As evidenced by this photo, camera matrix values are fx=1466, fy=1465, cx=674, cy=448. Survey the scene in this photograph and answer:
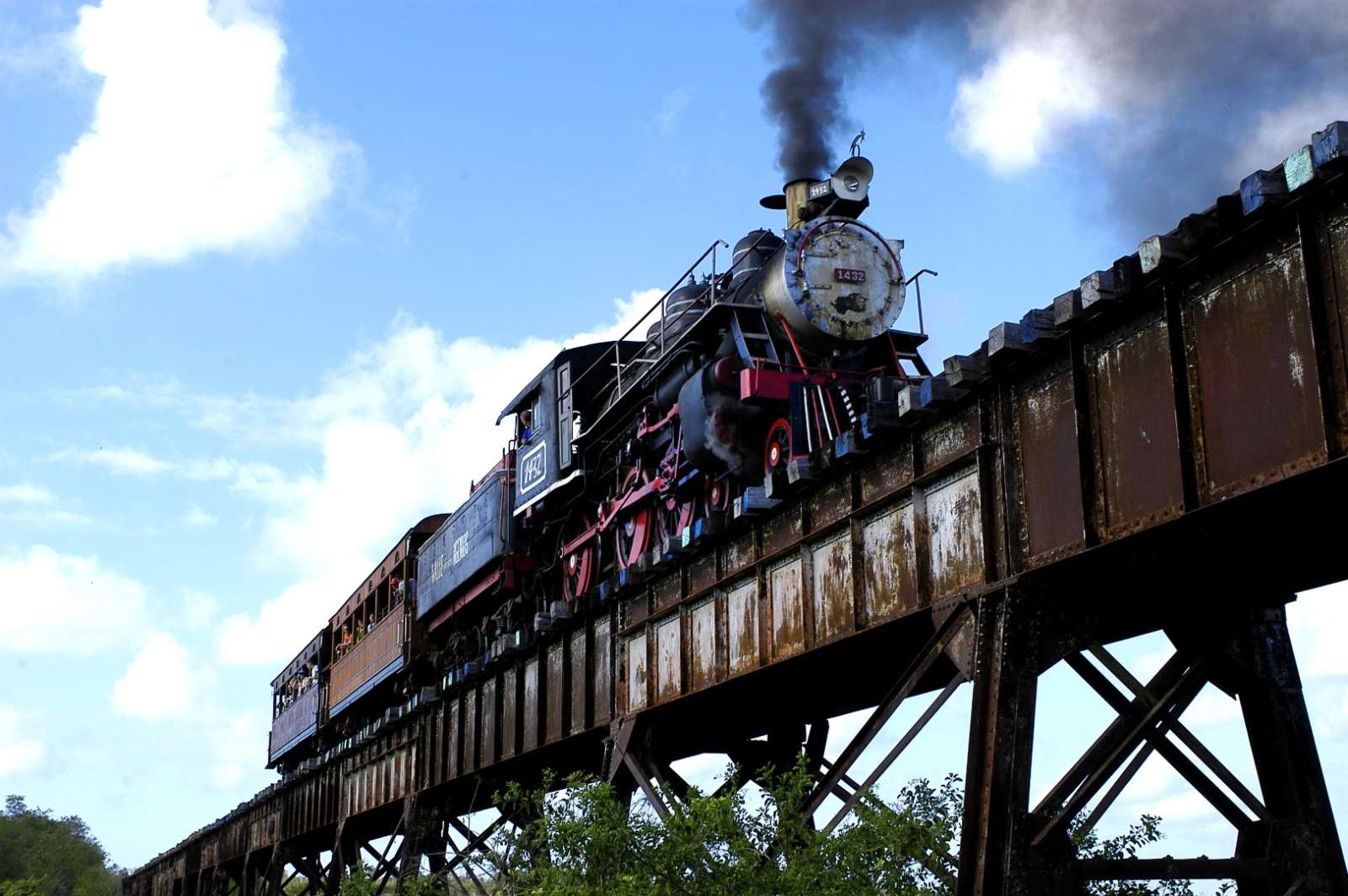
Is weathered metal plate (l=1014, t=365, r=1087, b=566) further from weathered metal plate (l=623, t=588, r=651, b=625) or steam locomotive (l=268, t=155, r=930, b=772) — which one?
weathered metal plate (l=623, t=588, r=651, b=625)

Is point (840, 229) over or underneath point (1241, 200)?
over

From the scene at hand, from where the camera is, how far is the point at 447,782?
22.3m

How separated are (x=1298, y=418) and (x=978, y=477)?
275 cm

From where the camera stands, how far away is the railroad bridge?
792cm

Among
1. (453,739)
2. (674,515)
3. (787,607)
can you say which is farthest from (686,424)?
(453,739)

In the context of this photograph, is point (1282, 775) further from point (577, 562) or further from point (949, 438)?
point (577, 562)

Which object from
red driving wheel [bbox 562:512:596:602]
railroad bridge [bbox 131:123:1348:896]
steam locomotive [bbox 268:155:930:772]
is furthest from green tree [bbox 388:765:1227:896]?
red driving wheel [bbox 562:512:596:602]

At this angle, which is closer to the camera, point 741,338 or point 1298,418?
point 1298,418

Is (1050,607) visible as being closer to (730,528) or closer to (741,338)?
(730,528)

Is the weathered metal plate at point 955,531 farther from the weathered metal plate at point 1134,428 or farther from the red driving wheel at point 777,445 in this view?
the red driving wheel at point 777,445

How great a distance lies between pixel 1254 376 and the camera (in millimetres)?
8016

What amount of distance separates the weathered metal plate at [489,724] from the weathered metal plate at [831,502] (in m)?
9.00

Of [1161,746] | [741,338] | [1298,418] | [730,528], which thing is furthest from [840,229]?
[1298,418]

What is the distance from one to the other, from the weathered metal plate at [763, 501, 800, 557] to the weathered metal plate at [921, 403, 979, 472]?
1892 mm
